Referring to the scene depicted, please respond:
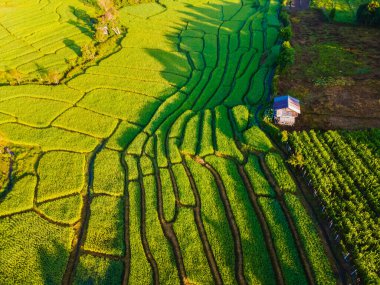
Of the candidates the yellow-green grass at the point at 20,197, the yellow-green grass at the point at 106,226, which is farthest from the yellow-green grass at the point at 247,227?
the yellow-green grass at the point at 20,197

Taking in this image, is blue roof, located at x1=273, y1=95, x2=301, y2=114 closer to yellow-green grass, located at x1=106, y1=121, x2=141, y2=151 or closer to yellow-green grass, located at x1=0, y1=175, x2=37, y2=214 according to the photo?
yellow-green grass, located at x1=106, y1=121, x2=141, y2=151

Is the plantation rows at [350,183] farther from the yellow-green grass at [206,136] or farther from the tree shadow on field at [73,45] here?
the tree shadow on field at [73,45]

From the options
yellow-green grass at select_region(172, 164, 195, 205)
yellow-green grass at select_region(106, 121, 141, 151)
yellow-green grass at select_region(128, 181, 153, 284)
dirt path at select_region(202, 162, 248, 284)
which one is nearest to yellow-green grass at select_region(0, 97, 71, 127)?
yellow-green grass at select_region(106, 121, 141, 151)

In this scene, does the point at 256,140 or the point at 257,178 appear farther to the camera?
the point at 256,140

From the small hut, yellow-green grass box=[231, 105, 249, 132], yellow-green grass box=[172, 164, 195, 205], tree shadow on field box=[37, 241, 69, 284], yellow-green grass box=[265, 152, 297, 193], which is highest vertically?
the small hut

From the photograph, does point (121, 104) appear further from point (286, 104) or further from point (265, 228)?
point (265, 228)

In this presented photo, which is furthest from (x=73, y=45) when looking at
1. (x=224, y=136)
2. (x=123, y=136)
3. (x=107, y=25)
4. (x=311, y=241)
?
(x=311, y=241)

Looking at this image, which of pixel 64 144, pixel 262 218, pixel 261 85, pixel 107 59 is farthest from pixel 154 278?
pixel 107 59
